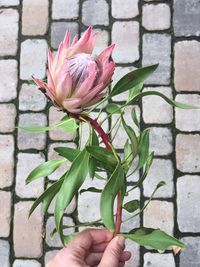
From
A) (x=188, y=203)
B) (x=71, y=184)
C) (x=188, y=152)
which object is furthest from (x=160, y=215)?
(x=71, y=184)

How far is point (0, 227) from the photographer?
2.55 m

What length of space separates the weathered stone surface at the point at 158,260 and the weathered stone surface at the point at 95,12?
4.06ft

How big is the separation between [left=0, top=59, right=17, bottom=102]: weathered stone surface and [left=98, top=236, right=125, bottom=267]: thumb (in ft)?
4.34

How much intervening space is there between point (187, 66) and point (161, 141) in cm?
43

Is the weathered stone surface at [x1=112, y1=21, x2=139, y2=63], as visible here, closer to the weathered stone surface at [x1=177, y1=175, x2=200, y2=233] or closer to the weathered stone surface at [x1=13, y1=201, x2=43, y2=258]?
the weathered stone surface at [x1=177, y1=175, x2=200, y2=233]

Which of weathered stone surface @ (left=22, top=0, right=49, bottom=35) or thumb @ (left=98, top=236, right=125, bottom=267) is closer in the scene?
thumb @ (left=98, top=236, right=125, bottom=267)

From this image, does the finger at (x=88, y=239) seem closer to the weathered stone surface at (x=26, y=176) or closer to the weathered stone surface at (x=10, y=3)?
the weathered stone surface at (x=26, y=176)

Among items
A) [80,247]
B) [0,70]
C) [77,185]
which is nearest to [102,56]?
[77,185]

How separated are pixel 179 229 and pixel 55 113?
33.8 inches

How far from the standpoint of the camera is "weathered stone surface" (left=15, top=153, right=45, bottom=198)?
8.43ft

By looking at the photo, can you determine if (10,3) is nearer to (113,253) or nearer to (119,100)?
(119,100)

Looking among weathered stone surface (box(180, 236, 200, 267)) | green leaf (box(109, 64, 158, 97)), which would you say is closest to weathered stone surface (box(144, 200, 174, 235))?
weathered stone surface (box(180, 236, 200, 267))

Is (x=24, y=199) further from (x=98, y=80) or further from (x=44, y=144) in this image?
(x=98, y=80)

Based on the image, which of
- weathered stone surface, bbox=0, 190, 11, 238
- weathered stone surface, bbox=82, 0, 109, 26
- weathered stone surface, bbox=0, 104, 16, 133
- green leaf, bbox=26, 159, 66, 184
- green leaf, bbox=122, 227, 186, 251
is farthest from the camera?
weathered stone surface, bbox=82, 0, 109, 26
